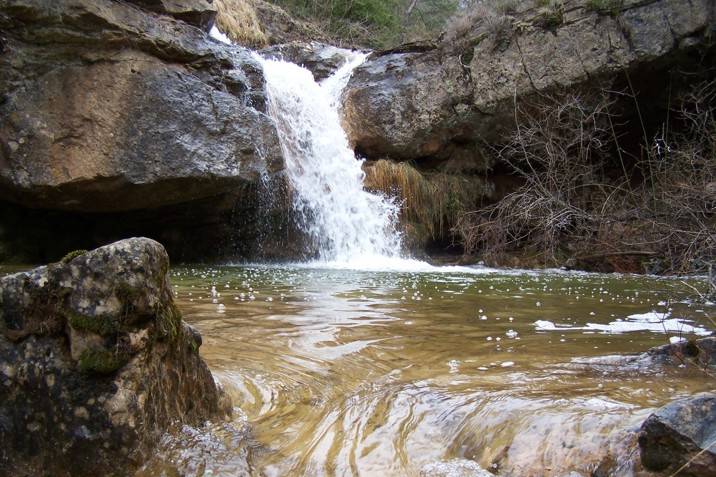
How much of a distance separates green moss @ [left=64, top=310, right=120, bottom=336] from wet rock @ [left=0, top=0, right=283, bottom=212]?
24.1 feet

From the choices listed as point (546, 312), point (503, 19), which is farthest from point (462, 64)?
point (546, 312)

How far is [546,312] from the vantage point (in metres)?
5.37

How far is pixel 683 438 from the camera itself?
1.81 meters

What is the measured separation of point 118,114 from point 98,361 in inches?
308

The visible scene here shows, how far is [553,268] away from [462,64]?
16.9 feet

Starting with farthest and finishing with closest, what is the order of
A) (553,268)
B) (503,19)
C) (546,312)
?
1. (503,19)
2. (553,268)
3. (546,312)

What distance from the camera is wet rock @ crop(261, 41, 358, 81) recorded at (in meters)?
14.4

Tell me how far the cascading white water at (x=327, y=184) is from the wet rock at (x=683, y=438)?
31.4 ft

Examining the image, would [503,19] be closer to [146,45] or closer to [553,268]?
[553,268]

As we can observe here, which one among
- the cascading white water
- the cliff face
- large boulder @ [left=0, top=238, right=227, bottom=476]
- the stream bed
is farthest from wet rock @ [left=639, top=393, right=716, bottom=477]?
the cascading white water

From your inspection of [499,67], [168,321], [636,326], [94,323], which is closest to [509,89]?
[499,67]

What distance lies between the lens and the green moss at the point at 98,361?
2.01 m

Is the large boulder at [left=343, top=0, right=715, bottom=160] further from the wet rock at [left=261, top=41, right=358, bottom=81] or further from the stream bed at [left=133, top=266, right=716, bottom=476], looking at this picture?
the stream bed at [left=133, top=266, right=716, bottom=476]

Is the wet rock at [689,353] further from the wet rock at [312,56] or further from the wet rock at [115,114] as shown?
the wet rock at [312,56]
